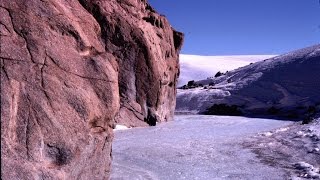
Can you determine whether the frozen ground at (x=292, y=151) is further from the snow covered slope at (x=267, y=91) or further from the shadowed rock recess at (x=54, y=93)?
the snow covered slope at (x=267, y=91)

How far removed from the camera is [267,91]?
130ft

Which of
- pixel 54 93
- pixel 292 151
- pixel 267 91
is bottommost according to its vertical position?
pixel 292 151

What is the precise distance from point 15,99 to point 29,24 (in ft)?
3.25

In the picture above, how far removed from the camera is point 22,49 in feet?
16.7

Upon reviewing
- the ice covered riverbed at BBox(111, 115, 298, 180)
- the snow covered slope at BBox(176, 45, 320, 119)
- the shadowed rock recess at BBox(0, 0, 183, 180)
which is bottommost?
the ice covered riverbed at BBox(111, 115, 298, 180)

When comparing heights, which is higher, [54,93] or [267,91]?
[267,91]

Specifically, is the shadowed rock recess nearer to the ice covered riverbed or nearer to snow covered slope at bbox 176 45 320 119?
the ice covered riverbed

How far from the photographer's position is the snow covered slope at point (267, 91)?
35.2 m

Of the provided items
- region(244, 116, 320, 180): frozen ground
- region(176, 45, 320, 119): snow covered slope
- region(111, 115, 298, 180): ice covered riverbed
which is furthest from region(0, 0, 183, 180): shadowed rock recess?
region(176, 45, 320, 119): snow covered slope

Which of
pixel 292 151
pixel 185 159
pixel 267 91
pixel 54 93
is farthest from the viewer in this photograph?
pixel 267 91

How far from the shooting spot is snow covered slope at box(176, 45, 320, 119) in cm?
3525

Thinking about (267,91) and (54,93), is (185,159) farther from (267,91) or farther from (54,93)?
(267,91)

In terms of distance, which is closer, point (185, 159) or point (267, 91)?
point (185, 159)

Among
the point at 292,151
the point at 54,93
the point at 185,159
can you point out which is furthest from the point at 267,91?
the point at 54,93
